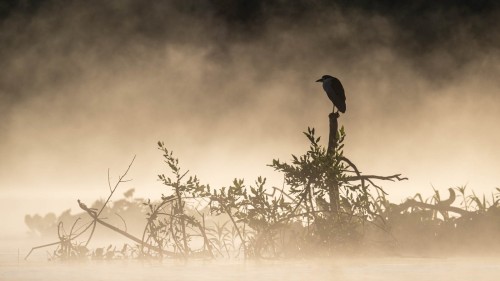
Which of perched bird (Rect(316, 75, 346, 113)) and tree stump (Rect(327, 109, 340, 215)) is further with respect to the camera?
perched bird (Rect(316, 75, 346, 113))

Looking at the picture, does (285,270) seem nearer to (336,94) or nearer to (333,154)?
(333,154)

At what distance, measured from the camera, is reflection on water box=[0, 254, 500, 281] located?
32.3 ft

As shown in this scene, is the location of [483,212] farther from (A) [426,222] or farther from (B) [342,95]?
(B) [342,95]

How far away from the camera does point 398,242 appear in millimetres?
14516

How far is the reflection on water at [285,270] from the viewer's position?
9836mm

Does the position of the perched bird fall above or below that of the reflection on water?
above

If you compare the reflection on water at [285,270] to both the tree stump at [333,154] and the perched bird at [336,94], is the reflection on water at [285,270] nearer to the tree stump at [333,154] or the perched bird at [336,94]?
the tree stump at [333,154]

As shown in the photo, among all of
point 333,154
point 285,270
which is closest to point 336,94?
point 333,154

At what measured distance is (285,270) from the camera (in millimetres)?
11000

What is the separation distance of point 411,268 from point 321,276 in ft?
7.30

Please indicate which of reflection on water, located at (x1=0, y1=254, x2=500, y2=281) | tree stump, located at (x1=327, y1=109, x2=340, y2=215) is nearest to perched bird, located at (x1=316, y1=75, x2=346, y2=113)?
tree stump, located at (x1=327, y1=109, x2=340, y2=215)

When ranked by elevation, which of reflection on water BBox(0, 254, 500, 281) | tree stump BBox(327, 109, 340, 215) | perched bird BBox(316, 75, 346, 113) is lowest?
reflection on water BBox(0, 254, 500, 281)

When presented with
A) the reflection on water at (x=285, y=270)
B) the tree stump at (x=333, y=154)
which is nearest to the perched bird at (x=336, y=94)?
the tree stump at (x=333, y=154)

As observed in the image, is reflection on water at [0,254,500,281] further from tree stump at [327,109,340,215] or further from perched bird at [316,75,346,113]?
perched bird at [316,75,346,113]
